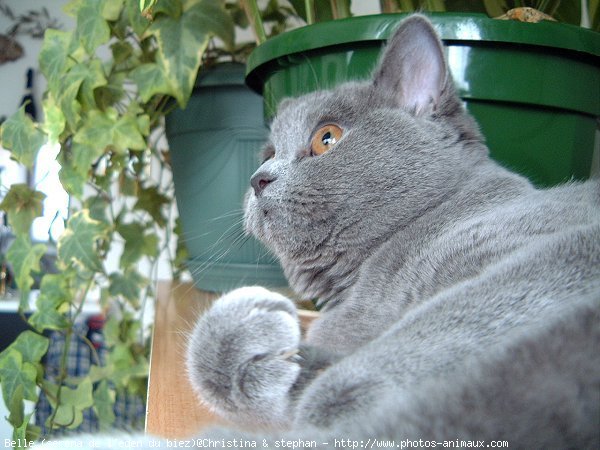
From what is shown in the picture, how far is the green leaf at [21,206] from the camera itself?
1.24 meters

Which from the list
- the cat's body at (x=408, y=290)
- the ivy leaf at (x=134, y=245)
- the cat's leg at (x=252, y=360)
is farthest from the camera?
the ivy leaf at (x=134, y=245)

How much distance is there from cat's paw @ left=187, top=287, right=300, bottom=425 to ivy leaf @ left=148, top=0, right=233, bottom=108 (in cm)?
58

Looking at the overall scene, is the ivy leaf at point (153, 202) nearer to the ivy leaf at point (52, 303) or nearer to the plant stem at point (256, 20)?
the ivy leaf at point (52, 303)

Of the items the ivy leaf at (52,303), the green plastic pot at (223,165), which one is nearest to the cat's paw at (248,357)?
the green plastic pot at (223,165)

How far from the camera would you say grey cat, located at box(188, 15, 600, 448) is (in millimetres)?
276

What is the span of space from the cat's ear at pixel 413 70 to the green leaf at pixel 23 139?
79cm

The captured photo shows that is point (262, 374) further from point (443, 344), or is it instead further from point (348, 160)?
point (348, 160)

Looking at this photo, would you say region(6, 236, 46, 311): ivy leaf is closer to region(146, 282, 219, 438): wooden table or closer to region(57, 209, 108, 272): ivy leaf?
region(57, 209, 108, 272): ivy leaf

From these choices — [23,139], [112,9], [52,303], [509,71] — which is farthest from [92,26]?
[509,71]

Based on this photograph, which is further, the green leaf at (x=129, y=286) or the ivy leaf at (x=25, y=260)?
the green leaf at (x=129, y=286)

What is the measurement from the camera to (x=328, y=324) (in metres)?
0.64

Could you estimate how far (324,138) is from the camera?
29.1 inches

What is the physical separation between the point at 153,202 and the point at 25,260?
336mm

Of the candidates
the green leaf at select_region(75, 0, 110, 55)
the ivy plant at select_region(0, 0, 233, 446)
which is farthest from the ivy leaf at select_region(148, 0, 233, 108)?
the green leaf at select_region(75, 0, 110, 55)
